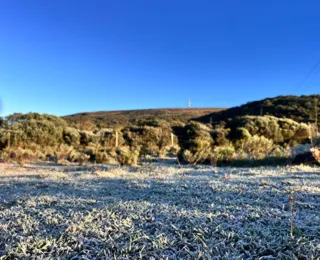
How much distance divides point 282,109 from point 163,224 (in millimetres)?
33103

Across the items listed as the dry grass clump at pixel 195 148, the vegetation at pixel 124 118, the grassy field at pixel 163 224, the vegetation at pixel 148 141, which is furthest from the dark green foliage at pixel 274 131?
the grassy field at pixel 163 224

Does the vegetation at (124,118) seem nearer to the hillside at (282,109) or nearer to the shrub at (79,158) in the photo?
the hillside at (282,109)

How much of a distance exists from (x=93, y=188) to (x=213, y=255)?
3.29 m

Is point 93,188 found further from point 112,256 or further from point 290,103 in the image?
point 290,103

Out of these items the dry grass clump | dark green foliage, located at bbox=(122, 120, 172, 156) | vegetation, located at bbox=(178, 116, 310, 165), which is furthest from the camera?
dark green foliage, located at bbox=(122, 120, 172, 156)

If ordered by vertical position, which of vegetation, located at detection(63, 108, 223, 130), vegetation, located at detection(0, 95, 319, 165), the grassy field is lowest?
the grassy field

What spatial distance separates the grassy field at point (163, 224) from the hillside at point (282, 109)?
84.6 ft

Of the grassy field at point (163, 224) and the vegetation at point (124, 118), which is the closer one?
the grassy field at point (163, 224)

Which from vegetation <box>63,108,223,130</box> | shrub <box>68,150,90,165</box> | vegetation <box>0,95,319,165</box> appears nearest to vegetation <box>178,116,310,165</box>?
→ vegetation <box>0,95,319,165</box>

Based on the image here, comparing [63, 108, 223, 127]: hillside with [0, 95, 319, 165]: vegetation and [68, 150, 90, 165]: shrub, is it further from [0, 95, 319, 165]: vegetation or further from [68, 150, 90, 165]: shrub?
[68, 150, 90, 165]: shrub

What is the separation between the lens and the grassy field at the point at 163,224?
7.98 ft

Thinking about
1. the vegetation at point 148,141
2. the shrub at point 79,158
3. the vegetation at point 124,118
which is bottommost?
the shrub at point 79,158

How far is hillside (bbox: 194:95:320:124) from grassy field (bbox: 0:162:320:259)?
2580cm

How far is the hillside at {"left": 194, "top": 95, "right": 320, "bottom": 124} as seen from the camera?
2990 centimetres
